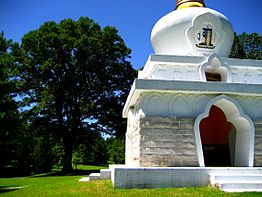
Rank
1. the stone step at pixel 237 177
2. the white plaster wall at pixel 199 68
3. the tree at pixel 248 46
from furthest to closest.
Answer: the tree at pixel 248 46
the white plaster wall at pixel 199 68
the stone step at pixel 237 177

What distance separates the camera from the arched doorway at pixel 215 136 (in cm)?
1198

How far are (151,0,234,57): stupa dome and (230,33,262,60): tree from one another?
17146 millimetres

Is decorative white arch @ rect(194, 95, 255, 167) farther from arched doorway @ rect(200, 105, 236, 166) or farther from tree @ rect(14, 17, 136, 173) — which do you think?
tree @ rect(14, 17, 136, 173)

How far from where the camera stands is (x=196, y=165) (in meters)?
8.62

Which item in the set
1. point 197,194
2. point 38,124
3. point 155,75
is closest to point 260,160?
point 197,194

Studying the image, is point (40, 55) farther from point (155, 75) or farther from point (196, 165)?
point (196, 165)

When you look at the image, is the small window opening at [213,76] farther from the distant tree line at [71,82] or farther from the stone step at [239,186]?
the distant tree line at [71,82]

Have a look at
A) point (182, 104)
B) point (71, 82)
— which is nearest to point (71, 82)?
point (71, 82)

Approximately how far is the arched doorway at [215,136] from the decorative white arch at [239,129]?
221cm

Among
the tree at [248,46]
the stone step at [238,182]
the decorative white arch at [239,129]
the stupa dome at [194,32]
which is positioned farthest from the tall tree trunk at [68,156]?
the tree at [248,46]

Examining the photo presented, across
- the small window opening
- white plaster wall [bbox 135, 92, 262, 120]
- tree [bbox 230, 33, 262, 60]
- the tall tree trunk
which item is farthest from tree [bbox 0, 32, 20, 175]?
tree [bbox 230, 33, 262, 60]

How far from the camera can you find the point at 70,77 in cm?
2211

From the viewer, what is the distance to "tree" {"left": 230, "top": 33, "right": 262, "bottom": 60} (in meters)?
26.9

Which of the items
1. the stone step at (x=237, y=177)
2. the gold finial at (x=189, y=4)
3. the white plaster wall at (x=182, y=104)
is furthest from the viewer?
the gold finial at (x=189, y=4)
